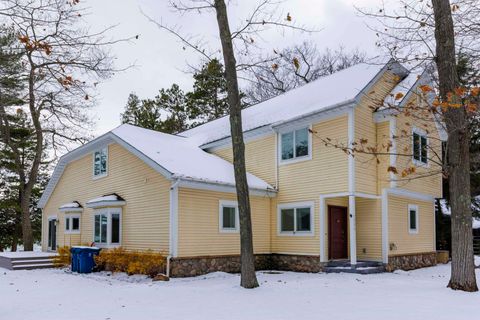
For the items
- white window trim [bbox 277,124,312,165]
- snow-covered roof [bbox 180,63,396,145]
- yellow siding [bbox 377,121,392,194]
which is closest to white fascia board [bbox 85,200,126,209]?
snow-covered roof [bbox 180,63,396,145]

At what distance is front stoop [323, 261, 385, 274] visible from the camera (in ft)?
42.8

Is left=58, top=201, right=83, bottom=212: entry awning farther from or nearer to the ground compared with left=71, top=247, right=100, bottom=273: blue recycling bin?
farther from the ground

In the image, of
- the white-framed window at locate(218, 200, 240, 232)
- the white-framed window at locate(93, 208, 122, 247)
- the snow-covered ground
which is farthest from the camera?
the white-framed window at locate(93, 208, 122, 247)

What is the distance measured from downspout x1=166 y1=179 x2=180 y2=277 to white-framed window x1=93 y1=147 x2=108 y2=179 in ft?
16.8

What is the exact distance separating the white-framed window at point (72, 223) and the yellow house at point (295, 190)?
805mm

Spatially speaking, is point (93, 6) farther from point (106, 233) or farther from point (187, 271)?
point (106, 233)

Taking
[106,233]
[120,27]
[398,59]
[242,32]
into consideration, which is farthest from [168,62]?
[106,233]

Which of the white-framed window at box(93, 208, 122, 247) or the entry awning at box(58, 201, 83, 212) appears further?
the entry awning at box(58, 201, 83, 212)

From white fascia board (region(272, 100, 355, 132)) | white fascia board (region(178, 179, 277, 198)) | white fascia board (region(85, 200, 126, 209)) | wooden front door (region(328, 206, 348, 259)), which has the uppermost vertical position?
white fascia board (region(272, 100, 355, 132))

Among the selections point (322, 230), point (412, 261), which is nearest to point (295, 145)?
point (322, 230)

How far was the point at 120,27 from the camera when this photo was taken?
21.2 ft

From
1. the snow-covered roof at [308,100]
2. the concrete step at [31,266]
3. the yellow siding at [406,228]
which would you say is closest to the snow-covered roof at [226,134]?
the snow-covered roof at [308,100]

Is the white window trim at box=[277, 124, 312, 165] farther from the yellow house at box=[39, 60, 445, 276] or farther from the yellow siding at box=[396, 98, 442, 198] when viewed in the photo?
the yellow siding at box=[396, 98, 442, 198]

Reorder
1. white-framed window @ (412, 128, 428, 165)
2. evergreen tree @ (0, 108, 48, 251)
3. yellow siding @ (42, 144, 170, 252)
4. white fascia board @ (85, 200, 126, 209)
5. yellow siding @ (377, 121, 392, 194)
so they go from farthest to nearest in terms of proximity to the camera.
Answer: evergreen tree @ (0, 108, 48, 251) → white fascia board @ (85, 200, 126, 209) → white-framed window @ (412, 128, 428, 165) → yellow siding @ (377, 121, 392, 194) → yellow siding @ (42, 144, 170, 252)
